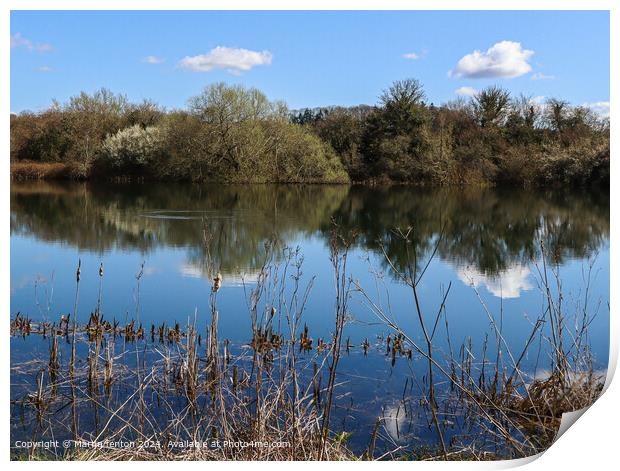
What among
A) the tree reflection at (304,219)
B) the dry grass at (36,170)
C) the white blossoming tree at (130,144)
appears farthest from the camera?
the tree reflection at (304,219)

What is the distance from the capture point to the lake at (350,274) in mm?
3996

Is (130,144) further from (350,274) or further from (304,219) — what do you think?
(304,219)

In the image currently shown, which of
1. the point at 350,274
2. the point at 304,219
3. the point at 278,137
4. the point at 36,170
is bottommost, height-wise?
the point at 350,274

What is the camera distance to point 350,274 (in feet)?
17.8

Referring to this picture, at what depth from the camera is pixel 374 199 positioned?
11945 mm

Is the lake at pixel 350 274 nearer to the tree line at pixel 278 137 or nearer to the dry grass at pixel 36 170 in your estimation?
the dry grass at pixel 36 170

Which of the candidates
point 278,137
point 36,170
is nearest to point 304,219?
point 278,137

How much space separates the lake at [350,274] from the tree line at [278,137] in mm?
266

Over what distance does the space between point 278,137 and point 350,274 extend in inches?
96.7

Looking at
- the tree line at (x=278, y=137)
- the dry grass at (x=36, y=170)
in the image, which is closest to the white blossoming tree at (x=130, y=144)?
the tree line at (x=278, y=137)

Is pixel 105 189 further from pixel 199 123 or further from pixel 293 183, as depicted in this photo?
pixel 293 183

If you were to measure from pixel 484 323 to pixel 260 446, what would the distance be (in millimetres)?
2858

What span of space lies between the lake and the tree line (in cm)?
27
